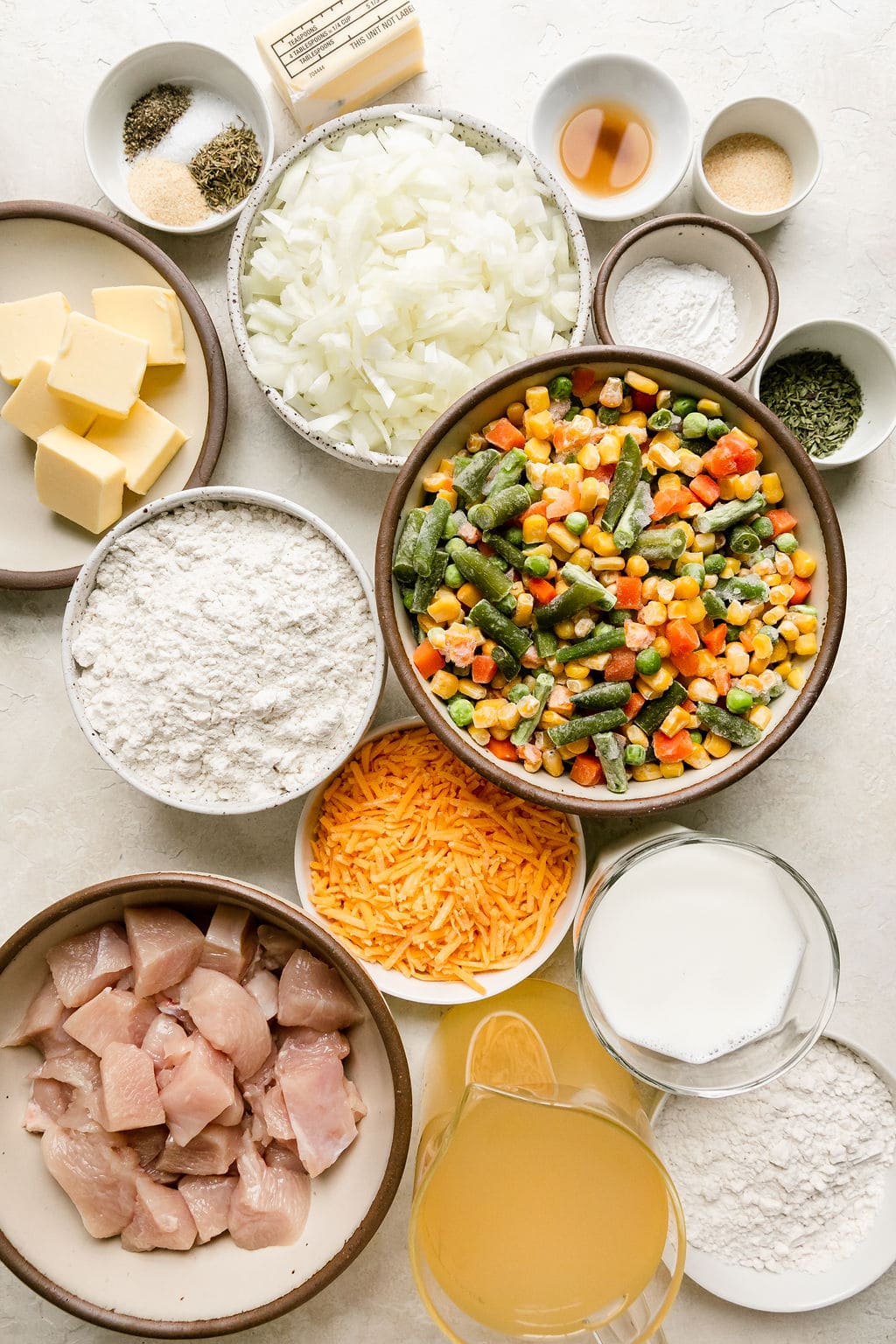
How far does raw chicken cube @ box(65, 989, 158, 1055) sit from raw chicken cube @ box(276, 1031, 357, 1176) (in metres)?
0.34

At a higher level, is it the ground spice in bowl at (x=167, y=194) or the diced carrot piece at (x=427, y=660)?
the ground spice in bowl at (x=167, y=194)

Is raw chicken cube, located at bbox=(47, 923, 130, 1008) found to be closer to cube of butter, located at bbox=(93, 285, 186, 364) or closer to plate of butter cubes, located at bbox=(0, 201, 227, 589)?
plate of butter cubes, located at bbox=(0, 201, 227, 589)

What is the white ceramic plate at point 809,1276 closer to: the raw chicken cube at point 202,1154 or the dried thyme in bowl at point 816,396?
the raw chicken cube at point 202,1154

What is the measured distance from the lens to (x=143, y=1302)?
2.06 meters

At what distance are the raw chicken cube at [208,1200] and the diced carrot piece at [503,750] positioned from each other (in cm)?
115

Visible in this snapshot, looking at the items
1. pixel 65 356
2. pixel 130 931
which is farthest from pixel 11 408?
pixel 130 931

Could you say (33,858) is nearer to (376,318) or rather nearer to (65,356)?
(65,356)

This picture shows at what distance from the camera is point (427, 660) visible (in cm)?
205

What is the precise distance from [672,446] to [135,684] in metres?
1.29

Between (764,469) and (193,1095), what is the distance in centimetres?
182

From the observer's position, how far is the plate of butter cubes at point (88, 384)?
2203 millimetres

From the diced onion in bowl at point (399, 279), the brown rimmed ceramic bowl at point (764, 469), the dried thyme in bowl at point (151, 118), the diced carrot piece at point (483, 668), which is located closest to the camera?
the brown rimmed ceramic bowl at point (764, 469)

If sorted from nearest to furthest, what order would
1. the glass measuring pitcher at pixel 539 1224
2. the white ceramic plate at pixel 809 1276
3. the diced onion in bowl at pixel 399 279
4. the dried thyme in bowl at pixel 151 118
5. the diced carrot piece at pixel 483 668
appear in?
the glass measuring pitcher at pixel 539 1224, the diced carrot piece at pixel 483 668, the diced onion in bowl at pixel 399 279, the white ceramic plate at pixel 809 1276, the dried thyme in bowl at pixel 151 118

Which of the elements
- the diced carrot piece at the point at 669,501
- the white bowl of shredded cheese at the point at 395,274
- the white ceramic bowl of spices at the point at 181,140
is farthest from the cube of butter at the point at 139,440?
the diced carrot piece at the point at 669,501
